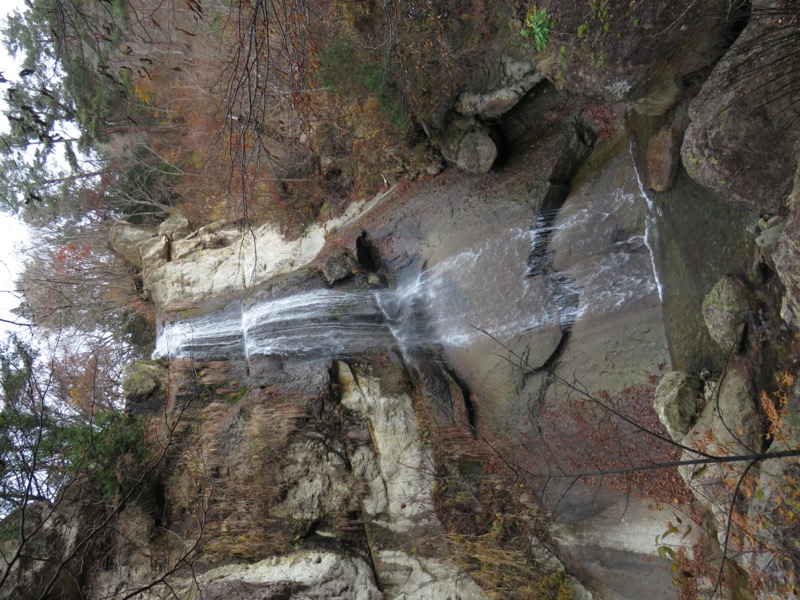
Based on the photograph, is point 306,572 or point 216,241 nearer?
point 306,572

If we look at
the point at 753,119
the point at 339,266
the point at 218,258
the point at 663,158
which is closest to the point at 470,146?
the point at 663,158

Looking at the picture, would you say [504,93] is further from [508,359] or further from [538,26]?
[508,359]

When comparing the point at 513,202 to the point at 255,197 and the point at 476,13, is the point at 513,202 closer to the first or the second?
the point at 476,13

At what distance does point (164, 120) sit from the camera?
43.3ft

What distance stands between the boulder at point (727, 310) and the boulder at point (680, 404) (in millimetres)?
573

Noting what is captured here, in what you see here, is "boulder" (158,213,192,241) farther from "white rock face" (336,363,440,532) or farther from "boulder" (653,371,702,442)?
"boulder" (653,371,702,442)

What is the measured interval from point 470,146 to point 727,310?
4.30m

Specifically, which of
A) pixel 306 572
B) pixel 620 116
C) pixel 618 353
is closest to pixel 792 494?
pixel 618 353

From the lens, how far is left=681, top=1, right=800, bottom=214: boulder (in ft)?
12.8

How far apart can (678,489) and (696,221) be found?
2.99 m

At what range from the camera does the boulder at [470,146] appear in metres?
7.82

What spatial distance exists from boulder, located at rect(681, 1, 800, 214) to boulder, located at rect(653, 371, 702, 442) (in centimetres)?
198

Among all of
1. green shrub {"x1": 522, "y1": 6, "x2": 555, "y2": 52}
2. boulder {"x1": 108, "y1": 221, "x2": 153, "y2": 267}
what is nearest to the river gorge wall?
green shrub {"x1": 522, "y1": 6, "x2": 555, "y2": 52}

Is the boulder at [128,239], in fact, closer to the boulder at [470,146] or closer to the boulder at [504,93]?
the boulder at [470,146]
